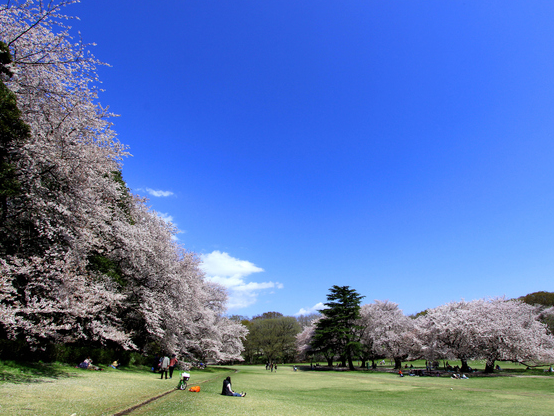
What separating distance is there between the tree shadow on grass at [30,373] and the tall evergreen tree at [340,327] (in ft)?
151

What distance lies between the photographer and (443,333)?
40875mm

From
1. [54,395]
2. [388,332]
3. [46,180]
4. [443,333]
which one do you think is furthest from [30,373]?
[388,332]

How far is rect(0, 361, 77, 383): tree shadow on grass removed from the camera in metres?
11.7

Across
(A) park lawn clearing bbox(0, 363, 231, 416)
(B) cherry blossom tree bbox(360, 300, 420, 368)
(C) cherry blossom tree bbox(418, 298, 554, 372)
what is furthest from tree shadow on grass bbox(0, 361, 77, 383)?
(B) cherry blossom tree bbox(360, 300, 420, 368)

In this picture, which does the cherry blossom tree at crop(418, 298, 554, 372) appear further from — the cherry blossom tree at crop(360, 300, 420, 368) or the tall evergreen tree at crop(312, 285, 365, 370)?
the tall evergreen tree at crop(312, 285, 365, 370)

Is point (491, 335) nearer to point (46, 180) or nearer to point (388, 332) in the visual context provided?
point (388, 332)

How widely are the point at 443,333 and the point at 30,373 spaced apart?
4535 cm

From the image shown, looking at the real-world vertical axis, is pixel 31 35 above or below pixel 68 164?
above

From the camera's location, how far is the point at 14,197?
12898mm

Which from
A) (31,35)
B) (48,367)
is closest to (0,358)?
(48,367)

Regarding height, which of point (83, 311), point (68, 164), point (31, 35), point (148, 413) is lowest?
point (148, 413)

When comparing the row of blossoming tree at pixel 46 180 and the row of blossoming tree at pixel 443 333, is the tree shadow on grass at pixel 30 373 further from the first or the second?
the row of blossoming tree at pixel 443 333

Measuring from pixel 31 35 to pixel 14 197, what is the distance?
6939 mm

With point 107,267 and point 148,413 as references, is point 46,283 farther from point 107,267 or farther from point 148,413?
point 148,413
